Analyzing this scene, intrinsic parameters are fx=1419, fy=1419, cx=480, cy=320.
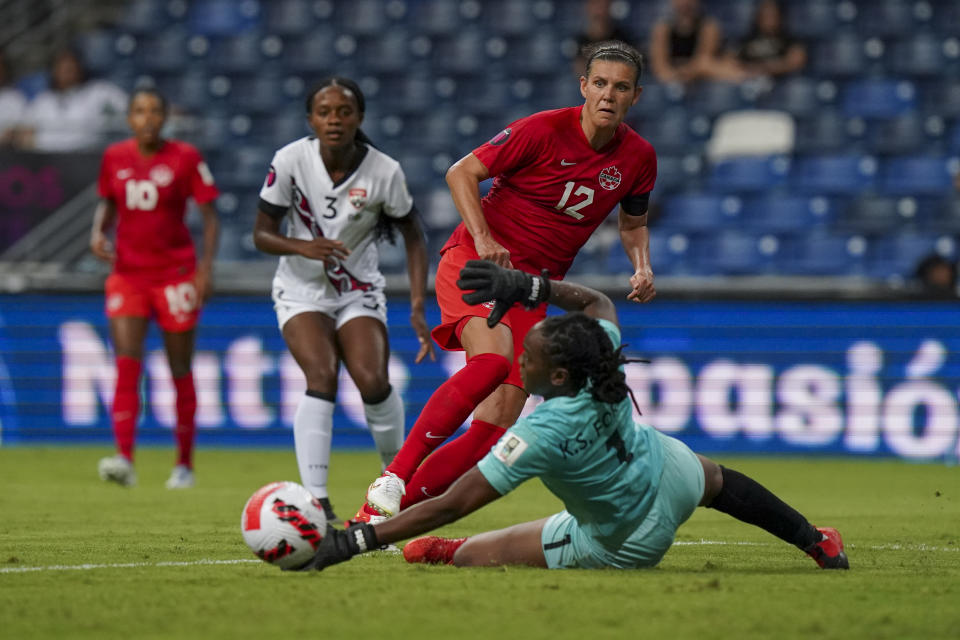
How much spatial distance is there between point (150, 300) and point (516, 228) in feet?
13.5

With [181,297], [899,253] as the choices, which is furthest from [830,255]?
[181,297]

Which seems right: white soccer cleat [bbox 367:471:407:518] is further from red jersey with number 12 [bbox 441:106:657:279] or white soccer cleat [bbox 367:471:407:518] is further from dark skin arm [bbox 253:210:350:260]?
dark skin arm [bbox 253:210:350:260]

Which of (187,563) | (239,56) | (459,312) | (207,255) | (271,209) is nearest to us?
(187,563)

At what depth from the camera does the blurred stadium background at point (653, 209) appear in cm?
1190

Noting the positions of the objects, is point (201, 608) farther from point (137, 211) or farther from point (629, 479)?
point (137, 211)

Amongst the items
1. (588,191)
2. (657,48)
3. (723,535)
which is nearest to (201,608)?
(588,191)

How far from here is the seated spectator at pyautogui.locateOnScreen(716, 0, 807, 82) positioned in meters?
15.2

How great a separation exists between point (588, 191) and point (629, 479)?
5.55 feet

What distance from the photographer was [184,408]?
966 centimetres

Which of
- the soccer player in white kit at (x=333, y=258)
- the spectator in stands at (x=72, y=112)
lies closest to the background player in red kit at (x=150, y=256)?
the soccer player in white kit at (x=333, y=258)

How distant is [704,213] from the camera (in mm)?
14422

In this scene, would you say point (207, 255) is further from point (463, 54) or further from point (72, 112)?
point (463, 54)

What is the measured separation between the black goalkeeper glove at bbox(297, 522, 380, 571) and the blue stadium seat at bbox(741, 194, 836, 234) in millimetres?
10078

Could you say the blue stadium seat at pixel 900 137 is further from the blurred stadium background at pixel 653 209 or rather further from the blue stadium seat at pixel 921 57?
the blue stadium seat at pixel 921 57
